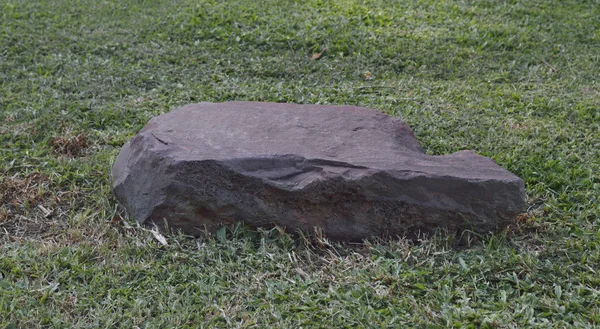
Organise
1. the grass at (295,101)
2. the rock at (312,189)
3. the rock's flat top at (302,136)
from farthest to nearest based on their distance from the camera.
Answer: the rock's flat top at (302,136)
the rock at (312,189)
the grass at (295,101)

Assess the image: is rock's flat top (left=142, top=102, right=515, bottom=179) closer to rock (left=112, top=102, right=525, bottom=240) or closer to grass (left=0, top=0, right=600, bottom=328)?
rock (left=112, top=102, right=525, bottom=240)

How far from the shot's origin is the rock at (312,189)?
116 inches

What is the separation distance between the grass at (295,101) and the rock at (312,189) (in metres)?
0.09

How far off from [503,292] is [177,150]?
1475 mm

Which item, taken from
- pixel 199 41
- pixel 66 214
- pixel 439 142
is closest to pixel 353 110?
pixel 439 142

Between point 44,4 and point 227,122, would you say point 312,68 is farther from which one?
point 44,4

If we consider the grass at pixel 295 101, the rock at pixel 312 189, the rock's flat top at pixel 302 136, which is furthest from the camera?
the rock's flat top at pixel 302 136

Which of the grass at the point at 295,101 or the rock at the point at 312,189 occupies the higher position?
the rock at the point at 312,189

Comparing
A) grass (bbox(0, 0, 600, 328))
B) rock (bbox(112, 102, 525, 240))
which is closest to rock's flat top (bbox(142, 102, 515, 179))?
rock (bbox(112, 102, 525, 240))

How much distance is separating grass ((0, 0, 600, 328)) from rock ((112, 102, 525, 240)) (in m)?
0.09

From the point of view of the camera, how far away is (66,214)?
3.26 m

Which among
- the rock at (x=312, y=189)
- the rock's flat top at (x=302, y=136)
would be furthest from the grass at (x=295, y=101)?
the rock's flat top at (x=302, y=136)

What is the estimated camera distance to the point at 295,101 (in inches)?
177

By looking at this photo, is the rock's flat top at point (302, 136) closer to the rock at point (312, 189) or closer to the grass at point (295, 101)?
the rock at point (312, 189)
